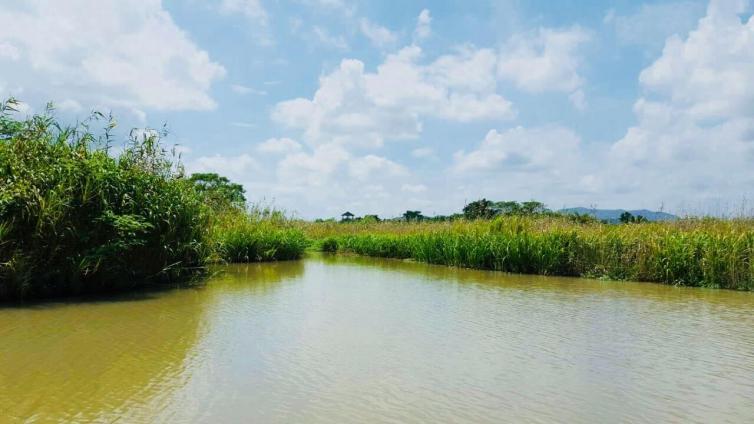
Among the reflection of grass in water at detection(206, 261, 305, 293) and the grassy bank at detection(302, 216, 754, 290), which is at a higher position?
the grassy bank at detection(302, 216, 754, 290)

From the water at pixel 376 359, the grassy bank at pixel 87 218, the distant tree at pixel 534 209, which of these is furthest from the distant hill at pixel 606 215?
the grassy bank at pixel 87 218

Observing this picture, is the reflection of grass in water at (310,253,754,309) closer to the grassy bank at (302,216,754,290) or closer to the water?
the water

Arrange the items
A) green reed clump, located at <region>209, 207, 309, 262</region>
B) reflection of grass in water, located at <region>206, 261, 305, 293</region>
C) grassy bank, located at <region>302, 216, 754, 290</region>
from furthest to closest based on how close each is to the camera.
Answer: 1. green reed clump, located at <region>209, 207, 309, 262</region>
2. grassy bank, located at <region>302, 216, 754, 290</region>
3. reflection of grass in water, located at <region>206, 261, 305, 293</region>

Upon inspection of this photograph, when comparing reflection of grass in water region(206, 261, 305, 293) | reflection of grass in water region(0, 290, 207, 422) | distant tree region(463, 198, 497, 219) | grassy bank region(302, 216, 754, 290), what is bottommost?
reflection of grass in water region(0, 290, 207, 422)

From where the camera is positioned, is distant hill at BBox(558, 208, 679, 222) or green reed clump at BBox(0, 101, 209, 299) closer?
green reed clump at BBox(0, 101, 209, 299)

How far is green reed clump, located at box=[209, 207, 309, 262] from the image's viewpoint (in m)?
15.9

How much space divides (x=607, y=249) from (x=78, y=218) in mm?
10929

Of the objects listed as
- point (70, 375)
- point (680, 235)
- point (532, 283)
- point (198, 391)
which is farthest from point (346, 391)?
point (680, 235)

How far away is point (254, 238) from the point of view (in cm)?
1642

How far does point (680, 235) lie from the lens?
39.9 ft

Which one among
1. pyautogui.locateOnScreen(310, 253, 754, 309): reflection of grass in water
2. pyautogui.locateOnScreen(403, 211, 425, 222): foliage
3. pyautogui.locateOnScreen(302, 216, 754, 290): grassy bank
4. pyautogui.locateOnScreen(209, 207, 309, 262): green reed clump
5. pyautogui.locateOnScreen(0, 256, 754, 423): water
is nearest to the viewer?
pyautogui.locateOnScreen(0, 256, 754, 423): water

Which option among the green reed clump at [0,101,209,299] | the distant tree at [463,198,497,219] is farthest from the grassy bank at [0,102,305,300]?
the distant tree at [463,198,497,219]

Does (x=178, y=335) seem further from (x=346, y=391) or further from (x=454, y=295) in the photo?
(x=454, y=295)

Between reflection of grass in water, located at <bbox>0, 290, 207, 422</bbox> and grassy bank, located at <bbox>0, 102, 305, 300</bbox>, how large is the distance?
81cm
